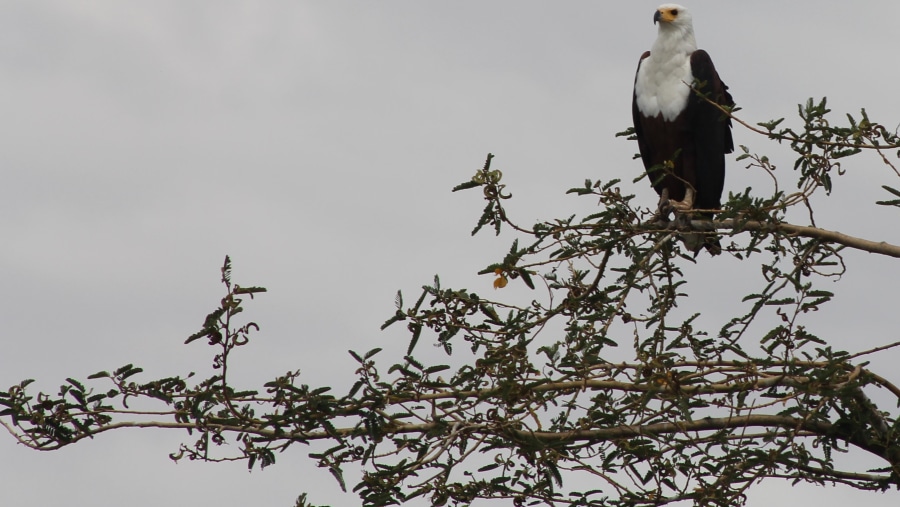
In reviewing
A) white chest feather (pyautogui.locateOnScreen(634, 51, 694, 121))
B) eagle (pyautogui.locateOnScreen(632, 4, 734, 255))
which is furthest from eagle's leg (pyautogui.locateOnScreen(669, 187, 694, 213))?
white chest feather (pyautogui.locateOnScreen(634, 51, 694, 121))

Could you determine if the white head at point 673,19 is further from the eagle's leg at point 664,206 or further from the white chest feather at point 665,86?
the eagle's leg at point 664,206

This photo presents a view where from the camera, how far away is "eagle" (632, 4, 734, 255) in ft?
20.6

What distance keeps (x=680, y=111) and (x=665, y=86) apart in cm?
18

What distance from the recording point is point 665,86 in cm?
633

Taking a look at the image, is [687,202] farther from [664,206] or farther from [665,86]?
[665,86]

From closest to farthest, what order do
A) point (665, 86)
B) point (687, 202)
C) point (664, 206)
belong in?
point (664, 206), point (687, 202), point (665, 86)

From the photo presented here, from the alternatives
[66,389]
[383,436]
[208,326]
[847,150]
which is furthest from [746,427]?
[66,389]

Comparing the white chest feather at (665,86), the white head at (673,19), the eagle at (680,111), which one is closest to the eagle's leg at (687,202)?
the eagle at (680,111)

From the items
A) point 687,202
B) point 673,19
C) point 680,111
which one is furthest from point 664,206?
point 673,19

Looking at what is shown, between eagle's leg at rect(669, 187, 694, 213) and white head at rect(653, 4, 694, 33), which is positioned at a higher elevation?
white head at rect(653, 4, 694, 33)

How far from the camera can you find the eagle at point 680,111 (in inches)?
247

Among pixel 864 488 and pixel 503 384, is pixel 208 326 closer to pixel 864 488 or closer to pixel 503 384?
pixel 503 384

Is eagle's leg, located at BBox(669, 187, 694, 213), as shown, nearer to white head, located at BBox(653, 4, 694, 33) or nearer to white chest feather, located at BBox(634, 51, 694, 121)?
white chest feather, located at BBox(634, 51, 694, 121)

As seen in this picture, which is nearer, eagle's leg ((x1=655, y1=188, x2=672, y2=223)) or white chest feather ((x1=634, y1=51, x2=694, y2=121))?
eagle's leg ((x1=655, y1=188, x2=672, y2=223))
